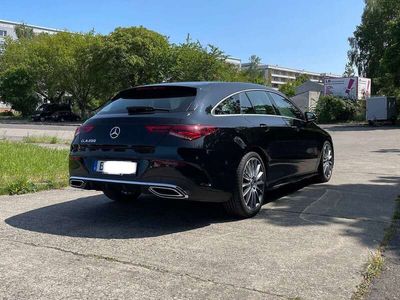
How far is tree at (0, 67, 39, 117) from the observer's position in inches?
2215

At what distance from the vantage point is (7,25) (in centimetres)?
11206

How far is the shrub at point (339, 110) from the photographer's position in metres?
45.0

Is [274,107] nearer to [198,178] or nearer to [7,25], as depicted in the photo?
[198,178]

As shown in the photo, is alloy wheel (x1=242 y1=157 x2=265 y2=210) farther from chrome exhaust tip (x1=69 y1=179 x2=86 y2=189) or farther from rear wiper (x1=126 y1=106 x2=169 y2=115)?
chrome exhaust tip (x1=69 y1=179 x2=86 y2=189)

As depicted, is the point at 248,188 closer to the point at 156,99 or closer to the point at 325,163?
the point at 156,99

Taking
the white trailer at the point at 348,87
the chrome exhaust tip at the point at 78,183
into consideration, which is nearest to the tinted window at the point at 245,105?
the chrome exhaust tip at the point at 78,183

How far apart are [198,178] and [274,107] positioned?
2177 mm

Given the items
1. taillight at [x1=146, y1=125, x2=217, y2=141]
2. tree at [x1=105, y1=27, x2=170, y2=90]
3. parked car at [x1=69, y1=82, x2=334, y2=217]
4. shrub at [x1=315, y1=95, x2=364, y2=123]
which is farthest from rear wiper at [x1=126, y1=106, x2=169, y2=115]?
tree at [x1=105, y1=27, x2=170, y2=90]

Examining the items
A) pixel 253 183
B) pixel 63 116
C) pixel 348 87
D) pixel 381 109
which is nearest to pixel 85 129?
pixel 253 183

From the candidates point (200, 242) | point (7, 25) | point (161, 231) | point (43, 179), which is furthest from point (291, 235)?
point (7, 25)

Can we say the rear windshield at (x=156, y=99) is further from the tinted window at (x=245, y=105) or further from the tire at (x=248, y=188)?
the tire at (x=248, y=188)

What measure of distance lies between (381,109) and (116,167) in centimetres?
3488

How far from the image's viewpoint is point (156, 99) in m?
5.52

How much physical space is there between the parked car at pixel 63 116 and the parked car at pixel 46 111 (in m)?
0.39
